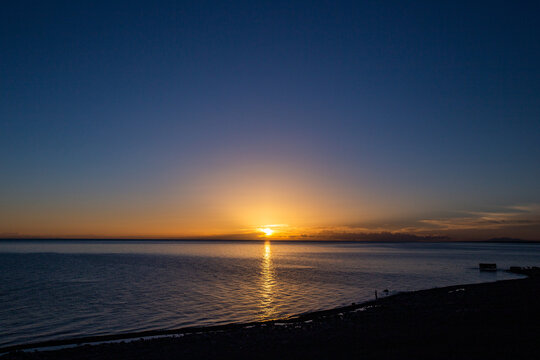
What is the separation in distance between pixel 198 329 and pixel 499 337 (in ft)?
55.1

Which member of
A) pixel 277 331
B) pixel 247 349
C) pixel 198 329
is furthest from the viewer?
pixel 198 329

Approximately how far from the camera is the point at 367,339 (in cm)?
1828

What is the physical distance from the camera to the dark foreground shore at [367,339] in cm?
1575

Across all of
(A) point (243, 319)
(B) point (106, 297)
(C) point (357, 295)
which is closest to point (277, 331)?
(A) point (243, 319)

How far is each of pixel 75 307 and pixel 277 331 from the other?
19.8 meters

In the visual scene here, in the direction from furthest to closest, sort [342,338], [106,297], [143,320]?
[106,297] < [143,320] < [342,338]

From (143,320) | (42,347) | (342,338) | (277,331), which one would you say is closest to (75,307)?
(143,320)

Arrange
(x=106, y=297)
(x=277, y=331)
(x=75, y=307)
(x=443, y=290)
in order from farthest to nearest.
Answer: (x=443, y=290), (x=106, y=297), (x=75, y=307), (x=277, y=331)

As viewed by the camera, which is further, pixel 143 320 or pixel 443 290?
pixel 443 290

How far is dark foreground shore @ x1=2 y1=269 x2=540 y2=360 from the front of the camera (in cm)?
1575

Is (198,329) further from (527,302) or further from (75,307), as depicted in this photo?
(527,302)

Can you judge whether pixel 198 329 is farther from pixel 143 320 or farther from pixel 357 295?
pixel 357 295

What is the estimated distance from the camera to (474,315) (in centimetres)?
2358

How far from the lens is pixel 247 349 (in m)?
17.4
